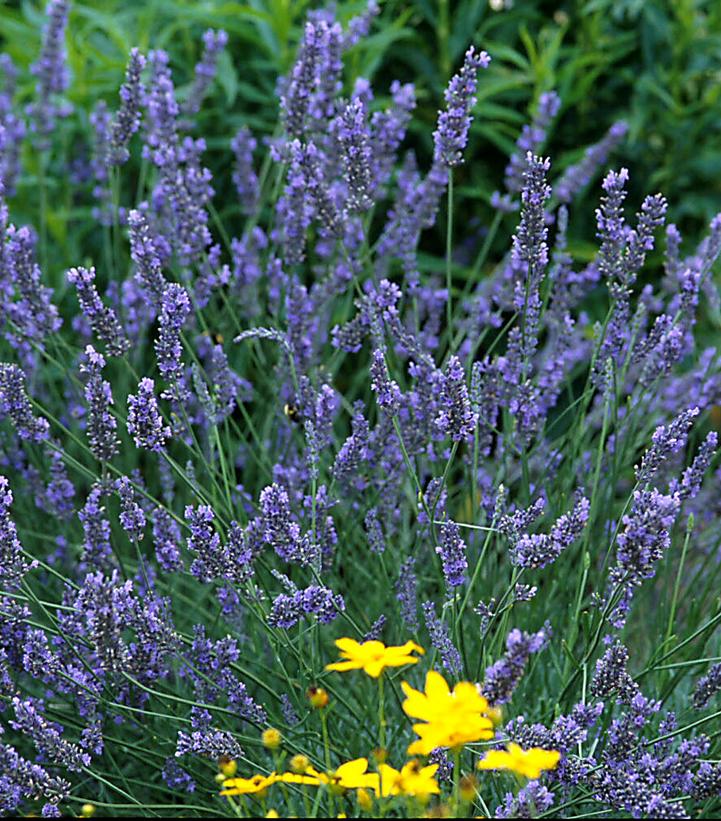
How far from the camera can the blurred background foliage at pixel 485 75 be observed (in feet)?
13.2

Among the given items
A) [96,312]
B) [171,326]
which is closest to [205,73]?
[96,312]

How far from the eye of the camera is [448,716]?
4.94 ft

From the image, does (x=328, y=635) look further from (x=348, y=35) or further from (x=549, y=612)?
(x=348, y=35)

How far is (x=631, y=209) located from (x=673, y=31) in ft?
2.06

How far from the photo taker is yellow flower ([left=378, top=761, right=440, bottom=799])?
4.88 ft

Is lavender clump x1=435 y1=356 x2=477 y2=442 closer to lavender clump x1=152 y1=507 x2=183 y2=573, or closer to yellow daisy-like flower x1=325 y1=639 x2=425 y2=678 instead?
yellow daisy-like flower x1=325 y1=639 x2=425 y2=678

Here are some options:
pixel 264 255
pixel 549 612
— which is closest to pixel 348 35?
pixel 264 255

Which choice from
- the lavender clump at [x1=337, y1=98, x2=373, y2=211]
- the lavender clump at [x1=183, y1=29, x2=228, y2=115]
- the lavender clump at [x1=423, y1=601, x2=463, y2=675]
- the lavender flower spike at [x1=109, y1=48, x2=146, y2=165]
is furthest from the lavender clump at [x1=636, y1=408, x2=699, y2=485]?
the lavender clump at [x1=183, y1=29, x2=228, y2=115]

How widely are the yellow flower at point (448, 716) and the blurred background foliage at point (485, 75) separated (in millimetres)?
2701

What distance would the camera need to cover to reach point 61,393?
389cm

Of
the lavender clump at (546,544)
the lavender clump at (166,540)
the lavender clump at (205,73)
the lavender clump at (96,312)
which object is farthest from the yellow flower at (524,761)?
the lavender clump at (205,73)

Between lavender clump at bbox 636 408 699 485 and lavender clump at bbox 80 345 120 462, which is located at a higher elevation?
lavender clump at bbox 80 345 120 462

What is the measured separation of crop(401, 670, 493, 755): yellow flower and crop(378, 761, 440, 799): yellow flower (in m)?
0.03

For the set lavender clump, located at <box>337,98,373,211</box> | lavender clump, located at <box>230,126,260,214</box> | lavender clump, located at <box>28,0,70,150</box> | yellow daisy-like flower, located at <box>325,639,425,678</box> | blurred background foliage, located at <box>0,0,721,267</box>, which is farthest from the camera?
blurred background foliage, located at <box>0,0,721,267</box>
